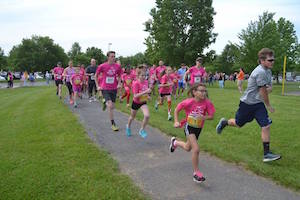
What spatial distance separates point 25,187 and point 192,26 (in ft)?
112

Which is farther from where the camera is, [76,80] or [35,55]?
[35,55]

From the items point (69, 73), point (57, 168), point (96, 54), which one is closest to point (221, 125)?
point (57, 168)

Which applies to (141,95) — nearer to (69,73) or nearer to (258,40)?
(69,73)

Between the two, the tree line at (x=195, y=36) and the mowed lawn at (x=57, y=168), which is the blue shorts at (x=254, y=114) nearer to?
the mowed lawn at (x=57, y=168)

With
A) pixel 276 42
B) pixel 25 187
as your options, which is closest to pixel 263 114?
pixel 25 187

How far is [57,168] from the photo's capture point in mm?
4574

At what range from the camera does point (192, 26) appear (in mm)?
35406

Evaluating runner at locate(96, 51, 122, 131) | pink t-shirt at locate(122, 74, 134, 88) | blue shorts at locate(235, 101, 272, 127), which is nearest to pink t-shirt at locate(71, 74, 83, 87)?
pink t-shirt at locate(122, 74, 134, 88)

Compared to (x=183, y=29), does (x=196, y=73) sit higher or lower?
lower

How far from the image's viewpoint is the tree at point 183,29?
114 ft

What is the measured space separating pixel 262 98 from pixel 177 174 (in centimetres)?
207

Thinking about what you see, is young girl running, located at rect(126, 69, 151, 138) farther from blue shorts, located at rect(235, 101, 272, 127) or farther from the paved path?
blue shorts, located at rect(235, 101, 272, 127)

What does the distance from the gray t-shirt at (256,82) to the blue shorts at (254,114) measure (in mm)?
93

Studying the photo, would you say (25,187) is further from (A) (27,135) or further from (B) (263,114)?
(B) (263,114)
